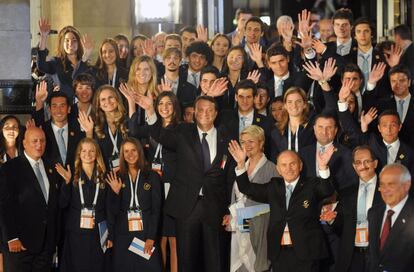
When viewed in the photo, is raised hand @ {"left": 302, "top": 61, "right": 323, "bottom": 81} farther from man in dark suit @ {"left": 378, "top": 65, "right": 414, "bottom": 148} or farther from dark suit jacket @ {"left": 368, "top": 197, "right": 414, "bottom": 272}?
dark suit jacket @ {"left": 368, "top": 197, "right": 414, "bottom": 272}

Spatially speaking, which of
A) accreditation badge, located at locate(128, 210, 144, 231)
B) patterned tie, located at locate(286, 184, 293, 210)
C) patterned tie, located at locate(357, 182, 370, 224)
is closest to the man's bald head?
accreditation badge, located at locate(128, 210, 144, 231)

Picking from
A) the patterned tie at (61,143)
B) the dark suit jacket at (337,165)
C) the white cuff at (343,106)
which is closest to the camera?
the dark suit jacket at (337,165)

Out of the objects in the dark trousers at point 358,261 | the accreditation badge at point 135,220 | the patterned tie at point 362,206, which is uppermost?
the patterned tie at point 362,206

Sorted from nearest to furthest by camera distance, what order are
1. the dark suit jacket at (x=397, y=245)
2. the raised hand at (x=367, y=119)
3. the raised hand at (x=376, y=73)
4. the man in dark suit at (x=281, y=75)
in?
the dark suit jacket at (x=397, y=245), the raised hand at (x=367, y=119), the raised hand at (x=376, y=73), the man in dark suit at (x=281, y=75)

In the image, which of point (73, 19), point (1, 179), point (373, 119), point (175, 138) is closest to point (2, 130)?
point (1, 179)

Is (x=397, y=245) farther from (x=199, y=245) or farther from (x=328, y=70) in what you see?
(x=328, y=70)

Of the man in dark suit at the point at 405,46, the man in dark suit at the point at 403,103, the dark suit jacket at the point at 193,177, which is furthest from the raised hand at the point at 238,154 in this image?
the man in dark suit at the point at 405,46

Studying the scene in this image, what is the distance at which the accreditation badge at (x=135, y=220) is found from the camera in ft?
38.2

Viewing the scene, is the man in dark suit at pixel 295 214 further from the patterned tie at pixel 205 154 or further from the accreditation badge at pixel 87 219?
the accreditation badge at pixel 87 219

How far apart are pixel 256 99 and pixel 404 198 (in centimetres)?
289

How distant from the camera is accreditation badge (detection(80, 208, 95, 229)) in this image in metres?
11.6

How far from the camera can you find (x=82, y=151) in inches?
457

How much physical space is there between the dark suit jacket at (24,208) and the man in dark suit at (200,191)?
1.23 meters

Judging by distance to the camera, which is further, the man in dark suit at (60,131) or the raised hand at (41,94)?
the raised hand at (41,94)
